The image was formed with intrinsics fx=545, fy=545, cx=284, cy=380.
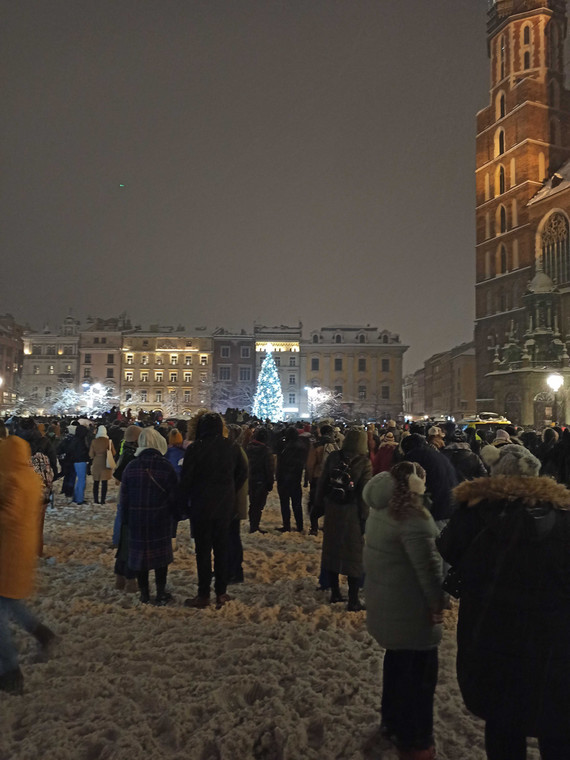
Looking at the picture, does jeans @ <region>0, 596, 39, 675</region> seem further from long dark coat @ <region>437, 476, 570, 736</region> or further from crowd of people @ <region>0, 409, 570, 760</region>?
long dark coat @ <region>437, 476, 570, 736</region>

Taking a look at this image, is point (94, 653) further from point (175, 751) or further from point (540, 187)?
point (540, 187)

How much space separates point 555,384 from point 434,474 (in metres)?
31.8

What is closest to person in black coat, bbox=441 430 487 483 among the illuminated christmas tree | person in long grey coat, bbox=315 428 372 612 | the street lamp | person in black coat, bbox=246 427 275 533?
person in long grey coat, bbox=315 428 372 612

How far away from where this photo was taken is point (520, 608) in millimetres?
2529

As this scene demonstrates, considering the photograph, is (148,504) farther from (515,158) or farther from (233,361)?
(233,361)

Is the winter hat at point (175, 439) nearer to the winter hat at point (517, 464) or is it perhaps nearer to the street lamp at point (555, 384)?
the winter hat at point (517, 464)

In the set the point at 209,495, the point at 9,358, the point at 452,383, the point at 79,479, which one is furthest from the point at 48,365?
the point at 209,495

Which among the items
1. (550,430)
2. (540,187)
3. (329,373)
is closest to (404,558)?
(550,430)

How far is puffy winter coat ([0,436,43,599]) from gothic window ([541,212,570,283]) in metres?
46.6

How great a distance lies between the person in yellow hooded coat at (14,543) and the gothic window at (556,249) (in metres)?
46.6

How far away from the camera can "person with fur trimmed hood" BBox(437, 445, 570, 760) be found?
2492mm

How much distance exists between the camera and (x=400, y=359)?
75.3m

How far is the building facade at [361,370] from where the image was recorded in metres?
74.0

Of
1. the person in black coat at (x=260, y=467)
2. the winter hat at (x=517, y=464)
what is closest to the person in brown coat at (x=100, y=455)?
the person in black coat at (x=260, y=467)
